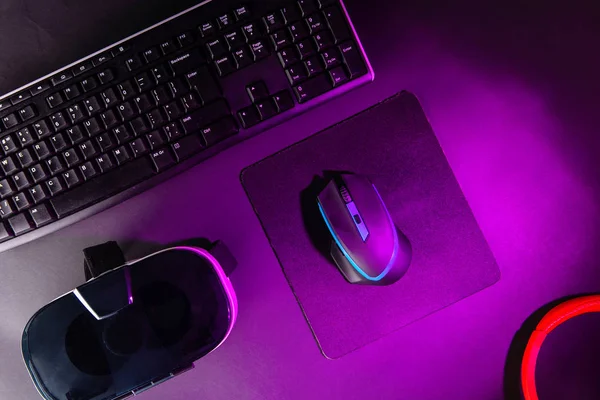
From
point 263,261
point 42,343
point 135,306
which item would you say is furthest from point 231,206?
point 42,343

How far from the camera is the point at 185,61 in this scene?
2.41ft

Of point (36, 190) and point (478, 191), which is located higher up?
point (36, 190)

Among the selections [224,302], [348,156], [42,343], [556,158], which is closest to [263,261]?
[224,302]

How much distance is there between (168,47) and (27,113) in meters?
0.22

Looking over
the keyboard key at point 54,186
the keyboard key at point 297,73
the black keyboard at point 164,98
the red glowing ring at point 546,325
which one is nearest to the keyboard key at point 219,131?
the black keyboard at point 164,98

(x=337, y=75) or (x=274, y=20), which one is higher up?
(x=274, y=20)

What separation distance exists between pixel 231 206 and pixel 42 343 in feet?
1.04

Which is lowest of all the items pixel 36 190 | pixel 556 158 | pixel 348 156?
pixel 556 158

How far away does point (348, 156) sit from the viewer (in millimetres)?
796

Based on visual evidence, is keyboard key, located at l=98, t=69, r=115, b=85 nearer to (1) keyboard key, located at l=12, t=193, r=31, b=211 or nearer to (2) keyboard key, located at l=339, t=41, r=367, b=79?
(1) keyboard key, located at l=12, t=193, r=31, b=211

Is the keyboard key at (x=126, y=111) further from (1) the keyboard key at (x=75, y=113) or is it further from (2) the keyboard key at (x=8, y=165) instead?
(2) the keyboard key at (x=8, y=165)

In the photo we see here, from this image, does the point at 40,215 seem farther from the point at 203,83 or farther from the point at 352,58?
the point at 352,58

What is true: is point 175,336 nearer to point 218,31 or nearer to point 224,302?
point 224,302

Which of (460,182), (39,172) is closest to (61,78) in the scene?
(39,172)
